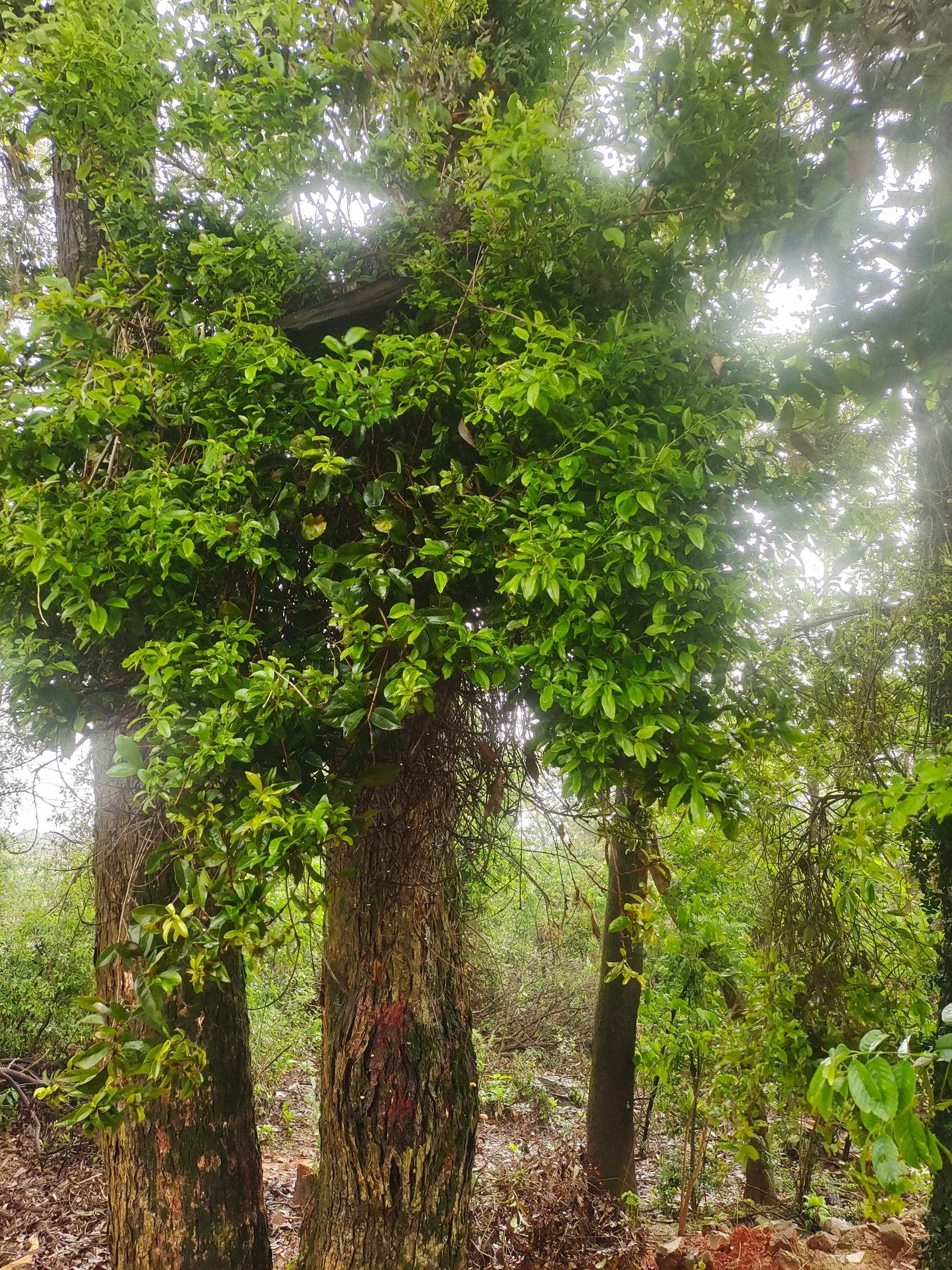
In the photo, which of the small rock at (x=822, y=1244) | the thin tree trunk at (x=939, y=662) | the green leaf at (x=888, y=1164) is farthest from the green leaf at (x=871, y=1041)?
the small rock at (x=822, y=1244)

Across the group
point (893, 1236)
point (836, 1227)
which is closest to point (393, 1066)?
point (893, 1236)

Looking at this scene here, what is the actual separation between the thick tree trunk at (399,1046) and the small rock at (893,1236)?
487 cm

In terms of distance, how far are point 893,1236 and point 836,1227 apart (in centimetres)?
66

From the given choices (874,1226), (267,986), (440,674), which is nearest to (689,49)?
(440,674)

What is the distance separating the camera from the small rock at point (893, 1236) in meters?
5.56

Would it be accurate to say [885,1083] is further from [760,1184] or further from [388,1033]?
[760,1184]

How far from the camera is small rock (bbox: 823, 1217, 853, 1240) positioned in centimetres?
608

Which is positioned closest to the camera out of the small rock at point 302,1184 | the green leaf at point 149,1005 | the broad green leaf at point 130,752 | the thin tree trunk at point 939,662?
the green leaf at point 149,1005

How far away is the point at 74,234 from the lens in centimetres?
309

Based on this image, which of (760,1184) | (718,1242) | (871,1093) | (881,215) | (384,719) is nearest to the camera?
(871,1093)

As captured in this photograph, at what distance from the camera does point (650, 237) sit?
2166 mm

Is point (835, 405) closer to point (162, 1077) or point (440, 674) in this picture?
point (440, 674)

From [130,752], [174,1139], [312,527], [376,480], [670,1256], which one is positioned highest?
[376,480]

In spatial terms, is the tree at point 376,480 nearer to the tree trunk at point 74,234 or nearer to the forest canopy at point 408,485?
the forest canopy at point 408,485
